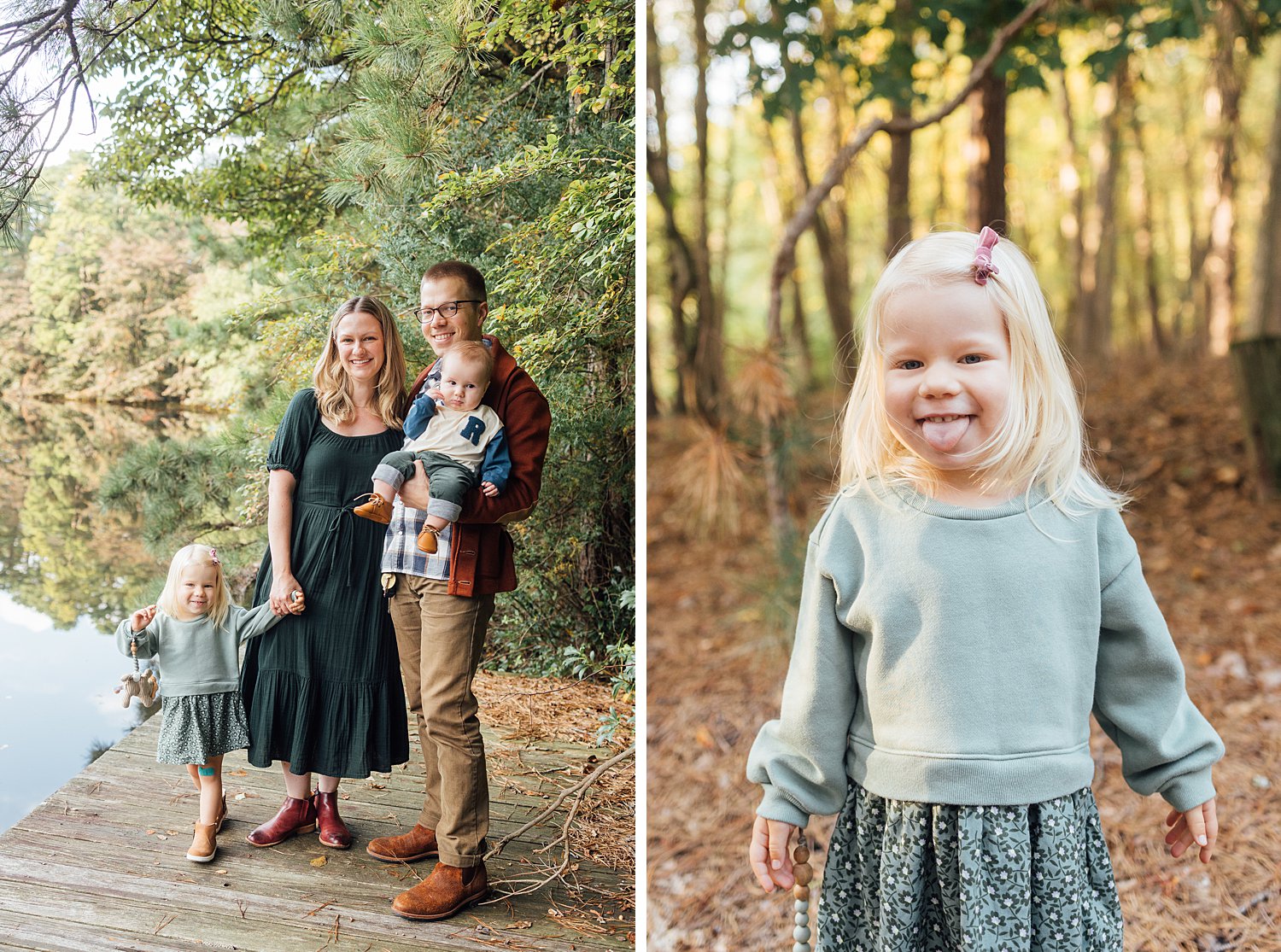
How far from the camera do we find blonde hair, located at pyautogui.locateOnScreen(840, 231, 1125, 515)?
3.98 ft

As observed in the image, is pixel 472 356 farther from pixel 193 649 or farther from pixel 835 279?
pixel 835 279

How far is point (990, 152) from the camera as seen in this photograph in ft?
12.2

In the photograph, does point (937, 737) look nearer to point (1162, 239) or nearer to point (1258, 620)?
point (1258, 620)

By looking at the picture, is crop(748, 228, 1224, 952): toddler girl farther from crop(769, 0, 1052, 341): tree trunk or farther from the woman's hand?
crop(769, 0, 1052, 341): tree trunk

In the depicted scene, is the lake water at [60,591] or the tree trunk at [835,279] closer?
the lake water at [60,591]

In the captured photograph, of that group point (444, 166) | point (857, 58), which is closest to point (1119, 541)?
point (444, 166)

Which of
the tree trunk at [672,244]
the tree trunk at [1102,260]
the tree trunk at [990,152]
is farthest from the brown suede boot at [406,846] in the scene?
the tree trunk at [1102,260]

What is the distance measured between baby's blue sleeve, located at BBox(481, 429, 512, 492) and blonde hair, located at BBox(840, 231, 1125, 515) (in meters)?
0.83

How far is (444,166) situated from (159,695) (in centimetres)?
125

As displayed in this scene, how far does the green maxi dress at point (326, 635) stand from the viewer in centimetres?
198

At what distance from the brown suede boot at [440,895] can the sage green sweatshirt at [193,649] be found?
562mm

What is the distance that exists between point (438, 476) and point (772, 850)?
97cm

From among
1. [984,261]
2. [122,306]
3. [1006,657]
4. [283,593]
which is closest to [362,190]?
[122,306]

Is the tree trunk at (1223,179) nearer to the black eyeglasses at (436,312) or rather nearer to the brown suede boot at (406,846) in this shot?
the black eyeglasses at (436,312)
